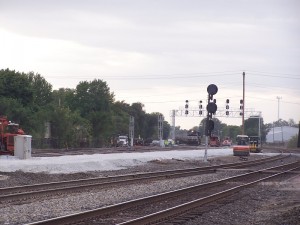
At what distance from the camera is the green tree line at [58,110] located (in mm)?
80062

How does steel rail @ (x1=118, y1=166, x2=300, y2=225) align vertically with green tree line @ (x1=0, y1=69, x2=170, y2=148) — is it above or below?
below

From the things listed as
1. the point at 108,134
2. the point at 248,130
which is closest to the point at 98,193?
the point at 108,134

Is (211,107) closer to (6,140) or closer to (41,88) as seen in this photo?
(6,140)

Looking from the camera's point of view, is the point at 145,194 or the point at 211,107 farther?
the point at 211,107

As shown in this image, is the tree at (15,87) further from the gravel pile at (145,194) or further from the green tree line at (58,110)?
the gravel pile at (145,194)

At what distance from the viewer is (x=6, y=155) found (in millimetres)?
42969

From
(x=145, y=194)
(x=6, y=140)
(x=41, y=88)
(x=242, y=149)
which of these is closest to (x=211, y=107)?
(x=6, y=140)

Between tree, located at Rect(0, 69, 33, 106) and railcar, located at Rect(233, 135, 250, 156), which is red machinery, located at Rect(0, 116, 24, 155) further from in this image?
tree, located at Rect(0, 69, 33, 106)

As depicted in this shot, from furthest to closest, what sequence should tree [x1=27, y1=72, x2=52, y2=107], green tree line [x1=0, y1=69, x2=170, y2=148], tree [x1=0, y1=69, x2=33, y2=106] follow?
tree [x1=27, y1=72, x2=52, y2=107] < tree [x1=0, y1=69, x2=33, y2=106] < green tree line [x1=0, y1=69, x2=170, y2=148]

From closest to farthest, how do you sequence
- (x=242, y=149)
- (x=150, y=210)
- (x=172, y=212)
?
(x=172, y=212), (x=150, y=210), (x=242, y=149)

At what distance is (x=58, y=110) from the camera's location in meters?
88.2

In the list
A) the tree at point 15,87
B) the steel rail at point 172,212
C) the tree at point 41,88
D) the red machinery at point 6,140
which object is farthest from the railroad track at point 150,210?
the tree at point 41,88

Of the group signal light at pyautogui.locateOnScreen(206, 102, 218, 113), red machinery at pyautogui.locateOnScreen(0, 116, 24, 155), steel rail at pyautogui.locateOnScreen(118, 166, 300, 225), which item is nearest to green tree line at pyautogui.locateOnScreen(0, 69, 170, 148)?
red machinery at pyautogui.locateOnScreen(0, 116, 24, 155)

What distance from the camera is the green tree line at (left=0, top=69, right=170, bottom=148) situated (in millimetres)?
80062
